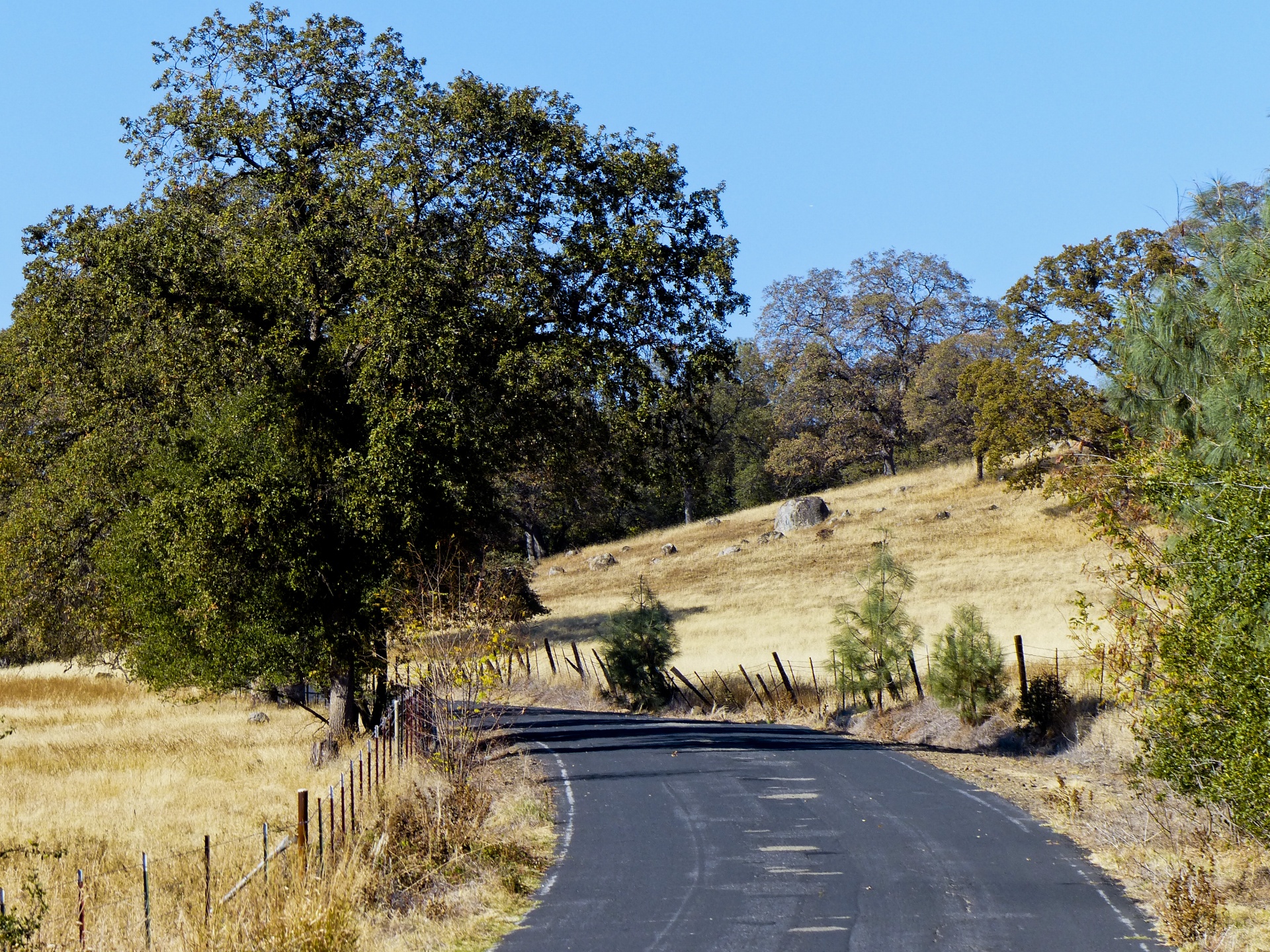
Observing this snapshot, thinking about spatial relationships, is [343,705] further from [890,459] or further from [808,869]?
[890,459]

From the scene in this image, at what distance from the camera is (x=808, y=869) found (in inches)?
493

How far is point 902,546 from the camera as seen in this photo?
58.3 metres

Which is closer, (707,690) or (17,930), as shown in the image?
(17,930)

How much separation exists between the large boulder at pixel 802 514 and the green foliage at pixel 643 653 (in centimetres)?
3355

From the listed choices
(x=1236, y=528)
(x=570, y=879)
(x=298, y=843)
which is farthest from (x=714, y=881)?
(x=1236, y=528)

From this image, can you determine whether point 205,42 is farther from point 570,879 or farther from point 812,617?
point 812,617

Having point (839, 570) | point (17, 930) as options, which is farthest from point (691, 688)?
point (17, 930)

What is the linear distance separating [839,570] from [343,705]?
3734 cm

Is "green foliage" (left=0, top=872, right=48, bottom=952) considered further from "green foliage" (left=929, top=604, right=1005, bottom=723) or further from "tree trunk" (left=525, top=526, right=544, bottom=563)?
"tree trunk" (left=525, top=526, right=544, bottom=563)

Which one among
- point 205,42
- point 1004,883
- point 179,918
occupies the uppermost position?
point 205,42

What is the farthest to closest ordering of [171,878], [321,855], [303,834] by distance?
[171,878], [321,855], [303,834]

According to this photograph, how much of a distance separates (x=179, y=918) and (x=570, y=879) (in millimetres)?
4119

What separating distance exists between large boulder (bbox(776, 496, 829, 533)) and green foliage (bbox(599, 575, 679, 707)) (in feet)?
110

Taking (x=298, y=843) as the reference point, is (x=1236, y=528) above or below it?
above
